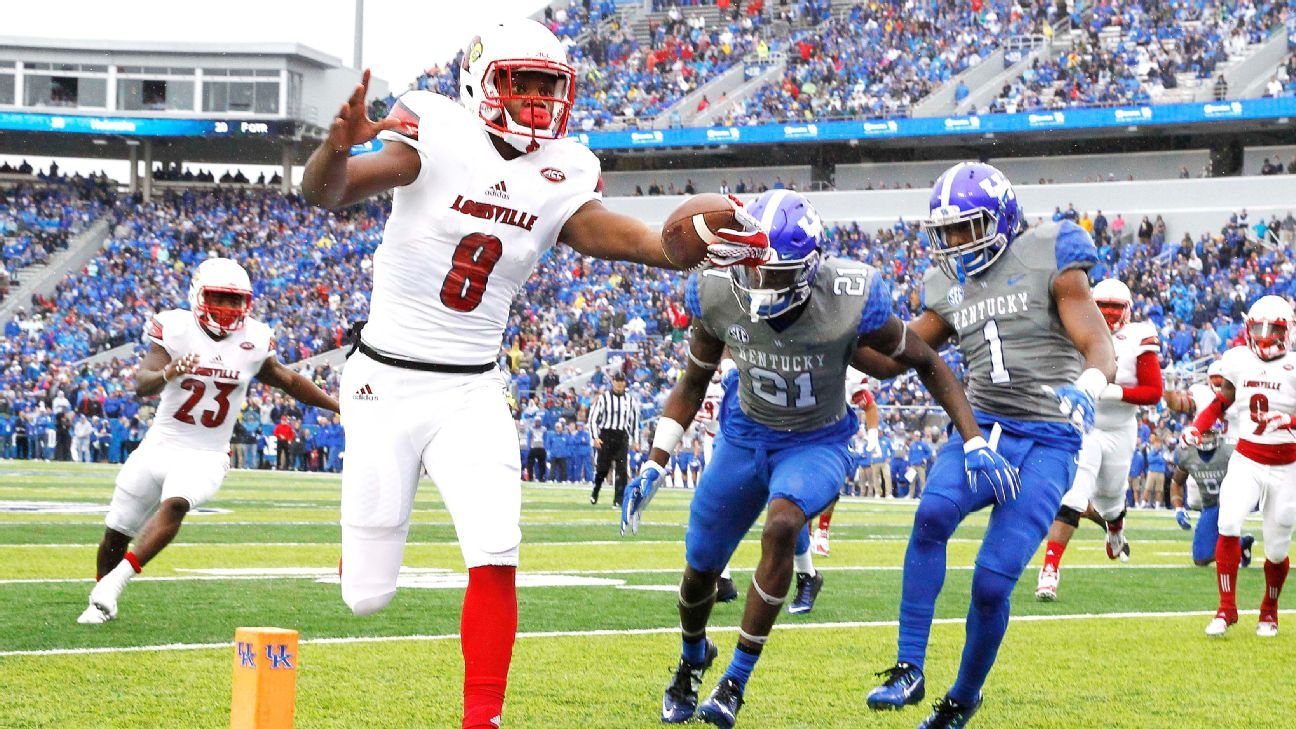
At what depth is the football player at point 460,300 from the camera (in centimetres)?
421

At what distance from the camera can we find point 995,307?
5.50 meters

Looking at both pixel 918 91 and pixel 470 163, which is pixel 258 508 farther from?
pixel 918 91

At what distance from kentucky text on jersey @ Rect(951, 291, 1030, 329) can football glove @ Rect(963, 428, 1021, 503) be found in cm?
54

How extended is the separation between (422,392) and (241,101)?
40.6 meters

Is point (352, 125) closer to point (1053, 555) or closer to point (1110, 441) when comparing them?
point (1053, 555)

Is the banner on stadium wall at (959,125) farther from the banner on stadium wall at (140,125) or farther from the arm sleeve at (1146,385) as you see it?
the arm sleeve at (1146,385)

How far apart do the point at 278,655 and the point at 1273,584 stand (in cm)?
611

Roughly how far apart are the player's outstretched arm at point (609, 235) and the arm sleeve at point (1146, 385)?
406cm

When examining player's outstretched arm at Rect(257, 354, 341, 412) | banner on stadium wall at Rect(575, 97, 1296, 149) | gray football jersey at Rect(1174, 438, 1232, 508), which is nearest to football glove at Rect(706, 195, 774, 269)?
player's outstretched arm at Rect(257, 354, 341, 412)

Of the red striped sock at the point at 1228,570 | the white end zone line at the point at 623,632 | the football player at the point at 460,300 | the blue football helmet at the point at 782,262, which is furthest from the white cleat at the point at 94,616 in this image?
the red striped sock at the point at 1228,570

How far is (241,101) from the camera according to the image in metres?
42.9

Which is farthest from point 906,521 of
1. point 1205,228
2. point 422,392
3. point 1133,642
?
point 1205,228

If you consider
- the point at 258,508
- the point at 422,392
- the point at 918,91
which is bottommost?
the point at 258,508

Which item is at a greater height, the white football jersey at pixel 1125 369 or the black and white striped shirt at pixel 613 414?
the white football jersey at pixel 1125 369
